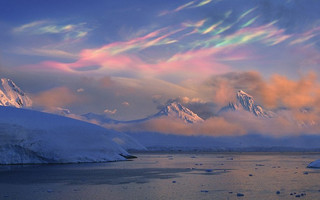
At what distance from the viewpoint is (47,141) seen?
45.9 metres

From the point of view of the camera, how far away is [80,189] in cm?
2236

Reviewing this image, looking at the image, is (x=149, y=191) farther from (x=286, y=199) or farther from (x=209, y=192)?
(x=286, y=199)

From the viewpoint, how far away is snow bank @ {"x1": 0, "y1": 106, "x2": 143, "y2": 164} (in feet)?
146

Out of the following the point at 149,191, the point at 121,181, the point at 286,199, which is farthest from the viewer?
the point at 121,181

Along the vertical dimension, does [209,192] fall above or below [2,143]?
below

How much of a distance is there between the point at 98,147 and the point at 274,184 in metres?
30.7

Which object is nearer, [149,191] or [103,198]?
[103,198]

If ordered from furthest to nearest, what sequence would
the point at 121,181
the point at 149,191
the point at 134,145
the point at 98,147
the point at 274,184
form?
the point at 134,145
the point at 98,147
the point at 121,181
the point at 274,184
the point at 149,191

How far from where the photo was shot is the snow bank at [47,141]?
4453 cm

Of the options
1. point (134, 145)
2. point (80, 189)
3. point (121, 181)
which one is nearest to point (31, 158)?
point (121, 181)

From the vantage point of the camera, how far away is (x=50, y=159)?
45.5 meters

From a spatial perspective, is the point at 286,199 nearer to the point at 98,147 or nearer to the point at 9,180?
the point at 9,180

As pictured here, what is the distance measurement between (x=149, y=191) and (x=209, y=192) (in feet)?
10.6

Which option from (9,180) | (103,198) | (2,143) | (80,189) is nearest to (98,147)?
(2,143)
